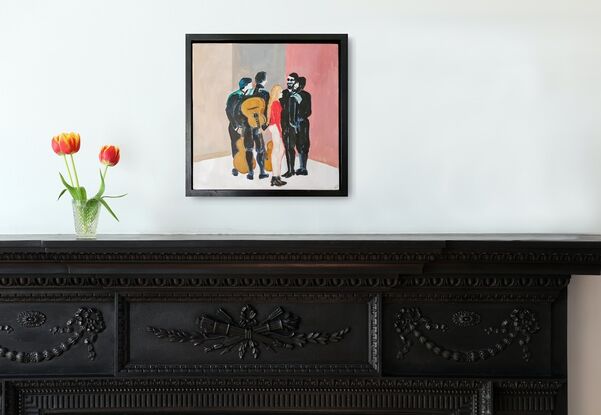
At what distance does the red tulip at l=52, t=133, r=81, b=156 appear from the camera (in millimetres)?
2033

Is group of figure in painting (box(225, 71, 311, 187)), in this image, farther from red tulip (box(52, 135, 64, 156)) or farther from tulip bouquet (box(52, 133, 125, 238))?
red tulip (box(52, 135, 64, 156))

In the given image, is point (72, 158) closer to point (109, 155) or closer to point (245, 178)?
point (109, 155)

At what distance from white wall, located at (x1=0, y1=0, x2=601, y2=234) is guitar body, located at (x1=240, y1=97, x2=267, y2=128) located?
220 mm

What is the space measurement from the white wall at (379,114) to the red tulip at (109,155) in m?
0.13

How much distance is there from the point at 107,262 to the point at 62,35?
0.85 meters

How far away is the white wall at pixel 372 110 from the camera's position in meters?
2.21

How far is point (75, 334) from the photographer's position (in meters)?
2.00

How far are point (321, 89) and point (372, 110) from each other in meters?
0.19

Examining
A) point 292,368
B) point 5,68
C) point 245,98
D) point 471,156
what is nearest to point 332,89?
point 245,98

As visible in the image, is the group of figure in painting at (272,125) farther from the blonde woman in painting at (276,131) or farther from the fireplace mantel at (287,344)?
the fireplace mantel at (287,344)

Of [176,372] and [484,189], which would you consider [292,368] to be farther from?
[484,189]

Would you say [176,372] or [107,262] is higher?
[107,262]

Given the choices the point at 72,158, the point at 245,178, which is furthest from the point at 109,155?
the point at 245,178

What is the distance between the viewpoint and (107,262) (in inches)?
73.1
